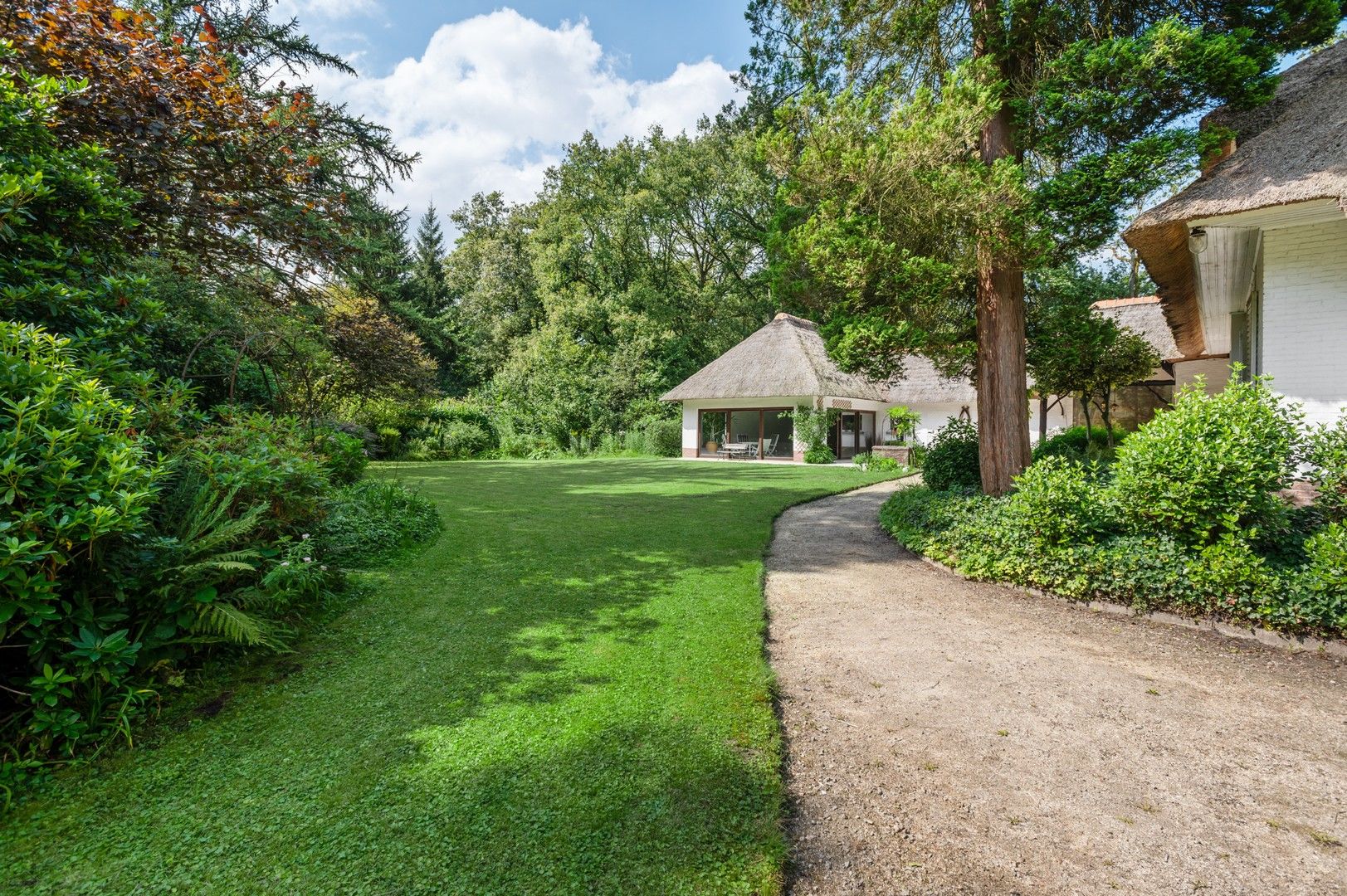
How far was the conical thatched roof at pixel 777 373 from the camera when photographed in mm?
22453

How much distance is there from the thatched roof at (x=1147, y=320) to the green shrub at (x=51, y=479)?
21.8 m

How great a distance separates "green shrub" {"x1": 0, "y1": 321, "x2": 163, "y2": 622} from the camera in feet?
7.19

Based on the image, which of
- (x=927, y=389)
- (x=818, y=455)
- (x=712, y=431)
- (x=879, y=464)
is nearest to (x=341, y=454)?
(x=879, y=464)

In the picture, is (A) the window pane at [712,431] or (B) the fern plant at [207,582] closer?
(B) the fern plant at [207,582]

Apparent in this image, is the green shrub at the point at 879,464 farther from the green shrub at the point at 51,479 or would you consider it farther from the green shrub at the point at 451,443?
the green shrub at the point at 51,479

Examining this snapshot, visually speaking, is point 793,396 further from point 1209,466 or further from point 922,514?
point 1209,466

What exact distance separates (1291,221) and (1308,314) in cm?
97

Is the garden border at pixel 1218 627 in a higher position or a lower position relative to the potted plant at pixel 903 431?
lower

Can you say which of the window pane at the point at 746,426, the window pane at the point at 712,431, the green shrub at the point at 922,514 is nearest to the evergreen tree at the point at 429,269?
the window pane at the point at 746,426

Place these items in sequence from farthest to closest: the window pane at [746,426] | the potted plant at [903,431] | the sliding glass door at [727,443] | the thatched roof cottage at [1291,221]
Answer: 1. the window pane at [746,426]
2. the sliding glass door at [727,443]
3. the potted plant at [903,431]
4. the thatched roof cottage at [1291,221]

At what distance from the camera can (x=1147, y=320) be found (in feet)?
59.7

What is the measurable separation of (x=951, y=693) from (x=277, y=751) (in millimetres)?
3600

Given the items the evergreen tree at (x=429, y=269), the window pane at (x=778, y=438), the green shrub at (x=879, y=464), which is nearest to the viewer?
the green shrub at (x=879, y=464)

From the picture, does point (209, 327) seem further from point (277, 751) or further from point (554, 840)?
point (554, 840)
